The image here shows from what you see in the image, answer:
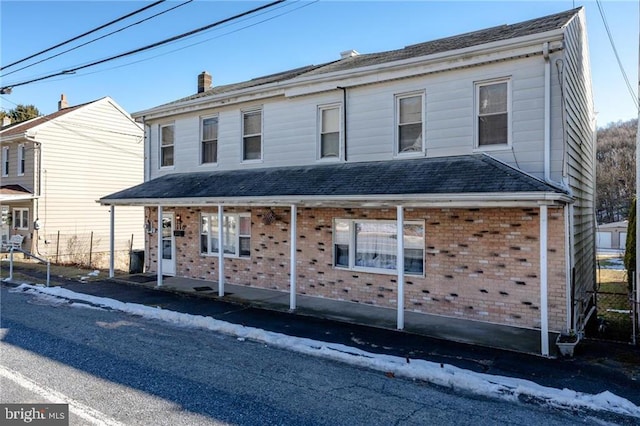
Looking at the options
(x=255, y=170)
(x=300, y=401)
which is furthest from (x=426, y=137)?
(x=300, y=401)

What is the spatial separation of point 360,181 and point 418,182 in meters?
1.38

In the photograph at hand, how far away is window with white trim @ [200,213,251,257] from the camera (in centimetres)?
1255

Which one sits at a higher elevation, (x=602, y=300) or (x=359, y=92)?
(x=359, y=92)

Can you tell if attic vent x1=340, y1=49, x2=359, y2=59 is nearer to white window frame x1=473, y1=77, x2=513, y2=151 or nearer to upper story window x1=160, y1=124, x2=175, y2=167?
white window frame x1=473, y1=77, x2=513, y2=151

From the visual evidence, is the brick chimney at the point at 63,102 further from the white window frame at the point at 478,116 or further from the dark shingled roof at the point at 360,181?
the white window frame at the point at 478,116

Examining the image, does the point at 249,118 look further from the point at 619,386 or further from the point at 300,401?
the point at 619,386

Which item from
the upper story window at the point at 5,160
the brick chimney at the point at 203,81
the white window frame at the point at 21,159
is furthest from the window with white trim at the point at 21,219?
the brick chimney at the point at 203,81

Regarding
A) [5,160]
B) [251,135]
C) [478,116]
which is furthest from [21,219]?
[478,116]

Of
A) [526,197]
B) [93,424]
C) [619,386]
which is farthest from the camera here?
[526,197]

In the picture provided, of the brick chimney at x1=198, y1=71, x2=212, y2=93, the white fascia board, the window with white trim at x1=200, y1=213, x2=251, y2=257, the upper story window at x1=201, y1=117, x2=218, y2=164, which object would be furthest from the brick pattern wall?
the brick chimney at x1=198, y1=71, x2=212, y2=93

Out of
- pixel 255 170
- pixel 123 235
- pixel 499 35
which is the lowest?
pixel 123 235

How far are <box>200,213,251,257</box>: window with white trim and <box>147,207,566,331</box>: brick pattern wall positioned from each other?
1.71ft

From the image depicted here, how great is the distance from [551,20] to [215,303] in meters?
9.99

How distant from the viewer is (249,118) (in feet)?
41.3
